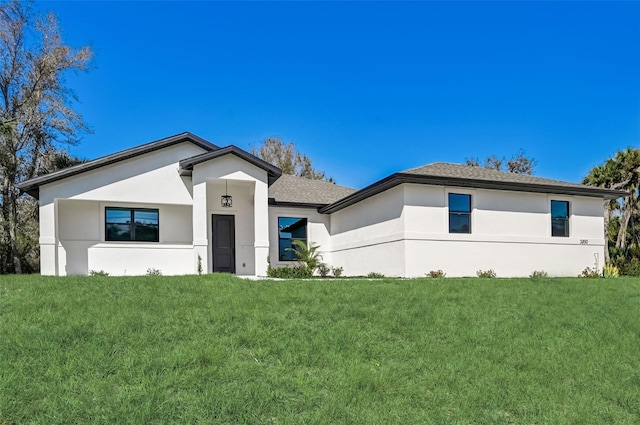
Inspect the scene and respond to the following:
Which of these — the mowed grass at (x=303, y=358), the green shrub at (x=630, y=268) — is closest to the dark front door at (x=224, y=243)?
the mowed grass at (x=303, y=358)

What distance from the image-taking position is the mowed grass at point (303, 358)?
15.1ft

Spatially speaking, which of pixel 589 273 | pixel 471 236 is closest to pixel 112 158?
pixel 471 236

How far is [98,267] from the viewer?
1577 cm

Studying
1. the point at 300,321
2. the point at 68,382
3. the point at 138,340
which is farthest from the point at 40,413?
the point at 300,321

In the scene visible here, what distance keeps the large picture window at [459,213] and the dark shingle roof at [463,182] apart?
504 mm

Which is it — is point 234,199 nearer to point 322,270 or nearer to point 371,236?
point 322,270

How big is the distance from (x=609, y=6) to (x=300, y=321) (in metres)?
15.0

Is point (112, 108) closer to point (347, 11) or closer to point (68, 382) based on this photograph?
point (347, 11)

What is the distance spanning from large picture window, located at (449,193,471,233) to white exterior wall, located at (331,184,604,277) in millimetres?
181

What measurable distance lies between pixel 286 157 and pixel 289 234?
23.1 metres

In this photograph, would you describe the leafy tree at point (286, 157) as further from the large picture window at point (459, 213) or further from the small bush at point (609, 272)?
the small bush at point (609, 272)

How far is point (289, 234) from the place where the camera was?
1927cm

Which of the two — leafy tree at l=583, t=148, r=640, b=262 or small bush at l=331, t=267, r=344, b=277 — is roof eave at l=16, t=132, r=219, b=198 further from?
leafy tree at l=583, t=148, r=640, b=262

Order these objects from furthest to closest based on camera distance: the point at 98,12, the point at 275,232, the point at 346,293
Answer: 1. the point at 275,232
2. the point at 98,12
3. the point at 346,293
